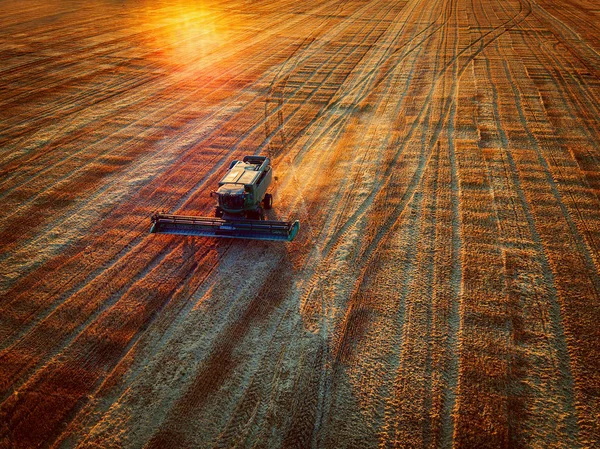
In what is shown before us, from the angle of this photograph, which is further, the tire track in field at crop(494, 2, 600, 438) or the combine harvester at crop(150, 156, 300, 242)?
the combine harvester at crop(150, 156, 300, 242)

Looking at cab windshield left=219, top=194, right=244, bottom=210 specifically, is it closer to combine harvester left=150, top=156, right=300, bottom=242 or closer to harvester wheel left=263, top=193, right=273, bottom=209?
combine harvester left=150, top=156, right=300, bottom=242

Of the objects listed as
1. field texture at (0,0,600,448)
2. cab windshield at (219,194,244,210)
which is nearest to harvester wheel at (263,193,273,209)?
field texture at (0,0,600,448)

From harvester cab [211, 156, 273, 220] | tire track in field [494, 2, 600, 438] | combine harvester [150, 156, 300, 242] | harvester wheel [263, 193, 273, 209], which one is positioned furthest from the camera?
harvester wheel [263, 193, 273, 209]

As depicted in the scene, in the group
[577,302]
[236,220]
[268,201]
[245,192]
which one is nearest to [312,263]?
[236,220]

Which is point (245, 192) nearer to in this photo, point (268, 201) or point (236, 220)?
point (236, 220)

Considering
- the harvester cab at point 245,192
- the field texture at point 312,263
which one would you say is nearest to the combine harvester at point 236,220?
the harvester cab at point 245,192
